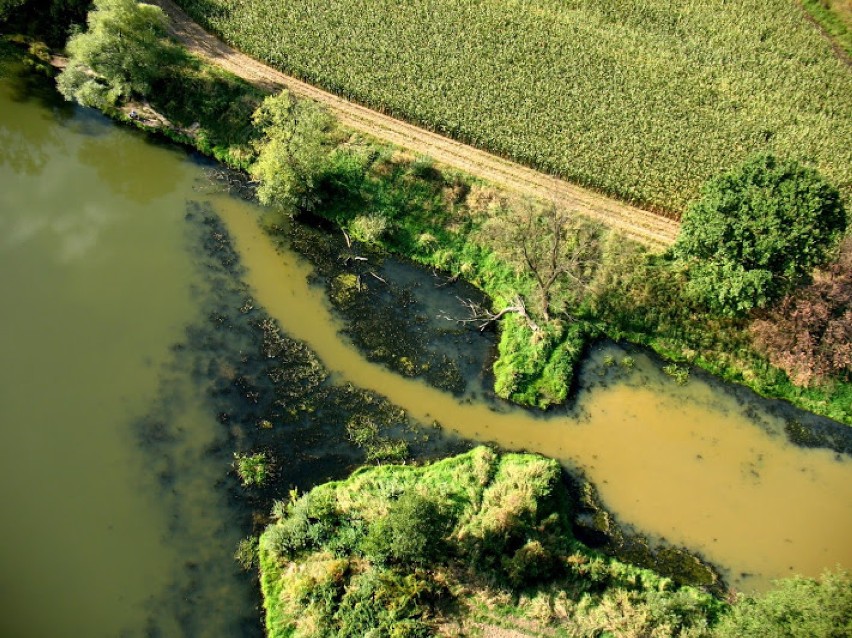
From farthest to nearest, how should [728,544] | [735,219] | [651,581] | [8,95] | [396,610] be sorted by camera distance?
[8,95] < [735,219] < [728,544] < [651,581] < [396,610]

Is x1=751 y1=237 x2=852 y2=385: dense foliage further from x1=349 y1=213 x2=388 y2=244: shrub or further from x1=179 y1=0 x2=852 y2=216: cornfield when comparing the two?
x1=349 y1=213 x2=388 y2=244: shrub

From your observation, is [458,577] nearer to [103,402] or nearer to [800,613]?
[800,613]

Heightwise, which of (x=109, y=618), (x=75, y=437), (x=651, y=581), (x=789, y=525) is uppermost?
(x=789, y=525)

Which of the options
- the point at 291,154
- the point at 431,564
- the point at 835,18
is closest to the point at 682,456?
the point at 431,564

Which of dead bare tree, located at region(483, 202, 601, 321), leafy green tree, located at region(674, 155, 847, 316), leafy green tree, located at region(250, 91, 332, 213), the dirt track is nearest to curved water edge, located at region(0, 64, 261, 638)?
leafy green tree, located at region(250, 91, 332, 213)

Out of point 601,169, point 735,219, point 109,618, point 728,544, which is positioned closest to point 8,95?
point 109,618

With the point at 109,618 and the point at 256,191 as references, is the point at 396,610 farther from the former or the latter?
the point at 256,191

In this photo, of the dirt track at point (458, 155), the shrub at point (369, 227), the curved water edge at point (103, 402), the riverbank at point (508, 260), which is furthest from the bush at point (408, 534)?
the dirt track at point (458, 155)
